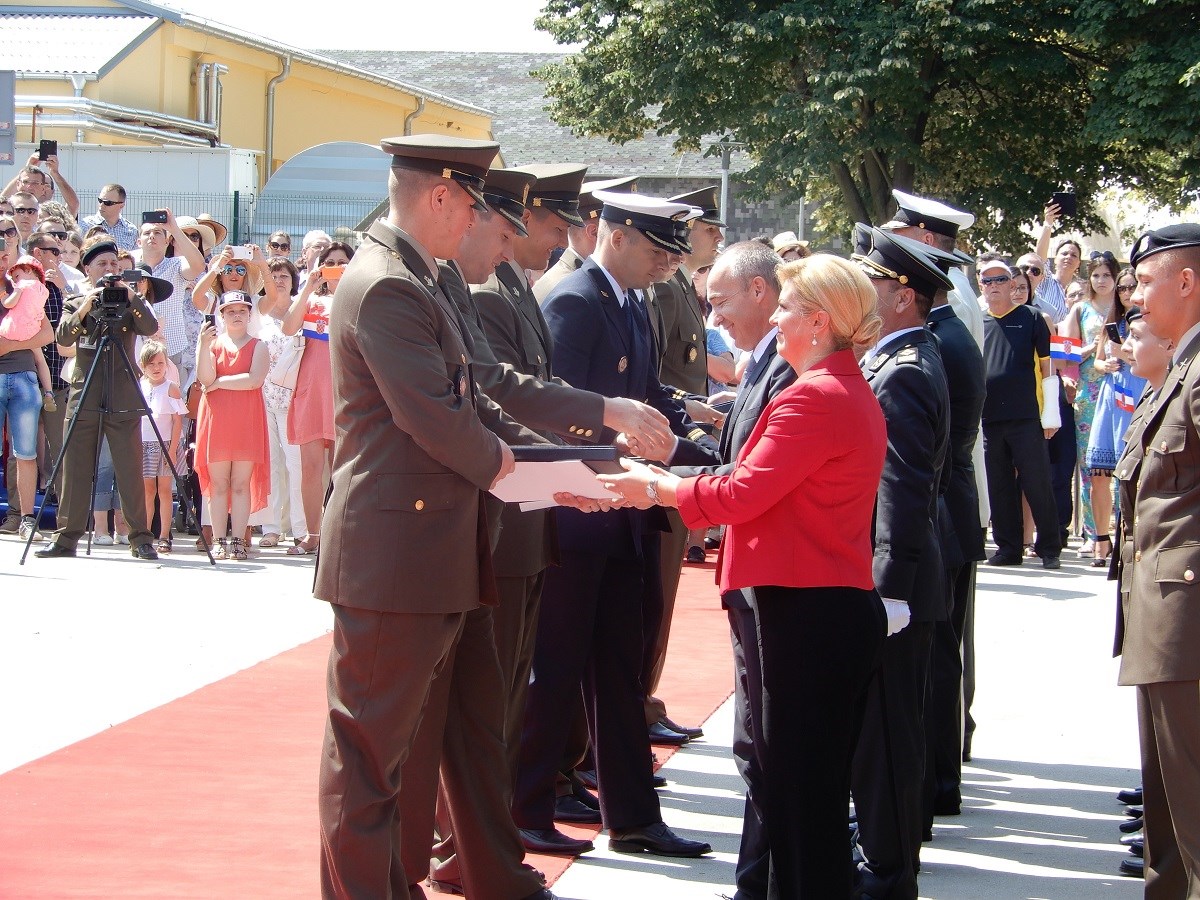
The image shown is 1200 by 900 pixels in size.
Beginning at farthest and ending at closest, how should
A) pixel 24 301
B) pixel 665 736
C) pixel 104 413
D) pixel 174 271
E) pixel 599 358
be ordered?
pixel 174 271 < pixel 24 301 < pixel 104 413 < pixel 665 736 < pixel 599 358

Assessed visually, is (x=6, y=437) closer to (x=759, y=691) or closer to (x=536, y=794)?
(x=536, y=794)

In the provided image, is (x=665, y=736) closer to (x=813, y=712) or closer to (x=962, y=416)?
(x=962, y=416)

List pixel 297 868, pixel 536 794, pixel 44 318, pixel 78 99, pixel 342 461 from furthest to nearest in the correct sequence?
pixel 78 99
pixel 44 318
pixel 536 794
pixel 297 868
pixel 342 461

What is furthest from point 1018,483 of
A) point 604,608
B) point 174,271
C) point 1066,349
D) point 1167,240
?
point 1167,240

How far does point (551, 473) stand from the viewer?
13.5 ft

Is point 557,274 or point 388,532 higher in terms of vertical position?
point 557,274

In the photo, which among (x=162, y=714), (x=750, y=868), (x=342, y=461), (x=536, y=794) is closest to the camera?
(x=342, y=461)

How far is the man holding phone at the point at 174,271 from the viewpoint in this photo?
496 inches

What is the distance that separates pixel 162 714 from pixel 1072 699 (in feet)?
14.5

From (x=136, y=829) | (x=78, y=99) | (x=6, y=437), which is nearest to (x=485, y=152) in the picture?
(x=136, y=829)

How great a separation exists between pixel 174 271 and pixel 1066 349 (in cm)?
776

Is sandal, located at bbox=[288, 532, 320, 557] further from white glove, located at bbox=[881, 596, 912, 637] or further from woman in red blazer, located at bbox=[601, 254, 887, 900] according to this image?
woman in red blazer, located at bbox=[601, 254, 887, 900]

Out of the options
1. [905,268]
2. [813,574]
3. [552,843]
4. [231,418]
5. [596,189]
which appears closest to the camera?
[813,574]

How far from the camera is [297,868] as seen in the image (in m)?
4.75
